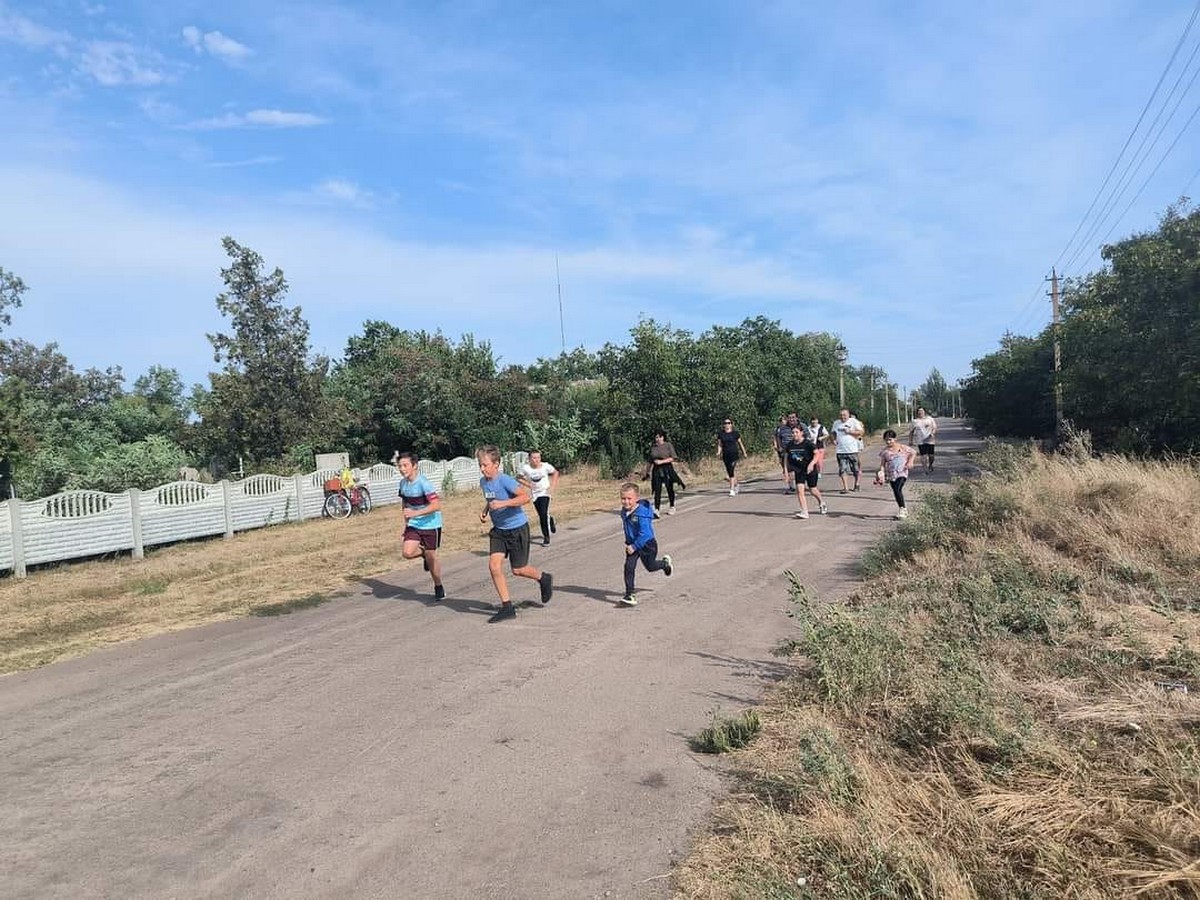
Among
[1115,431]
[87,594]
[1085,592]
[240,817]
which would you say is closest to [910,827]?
[240,817]

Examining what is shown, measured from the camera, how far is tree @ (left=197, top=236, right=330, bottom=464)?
917 inches

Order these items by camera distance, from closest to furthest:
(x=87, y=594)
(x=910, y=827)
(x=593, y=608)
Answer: (x=910, y=827)
(x=593, y=608)
(x=87, y=594)

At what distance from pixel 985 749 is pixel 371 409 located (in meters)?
27.4

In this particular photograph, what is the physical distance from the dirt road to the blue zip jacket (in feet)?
2.04

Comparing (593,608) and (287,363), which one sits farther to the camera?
(287,363)

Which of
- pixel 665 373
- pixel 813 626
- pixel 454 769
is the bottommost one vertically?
pixel 454 769

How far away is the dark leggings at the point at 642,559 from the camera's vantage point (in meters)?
7.68

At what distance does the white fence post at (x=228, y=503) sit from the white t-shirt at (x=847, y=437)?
482 inches

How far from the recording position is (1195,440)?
49.9 ft

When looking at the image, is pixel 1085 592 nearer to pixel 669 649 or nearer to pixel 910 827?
pixel 669 649

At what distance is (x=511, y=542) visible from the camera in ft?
25.0

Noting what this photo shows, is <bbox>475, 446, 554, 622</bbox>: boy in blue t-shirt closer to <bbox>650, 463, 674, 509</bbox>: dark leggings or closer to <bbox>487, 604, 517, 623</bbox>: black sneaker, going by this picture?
<bbox>487, 604, 517, 623</bbox>: black sneaker

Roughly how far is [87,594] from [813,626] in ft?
32.0

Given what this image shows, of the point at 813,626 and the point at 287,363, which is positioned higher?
the point at 287,363
